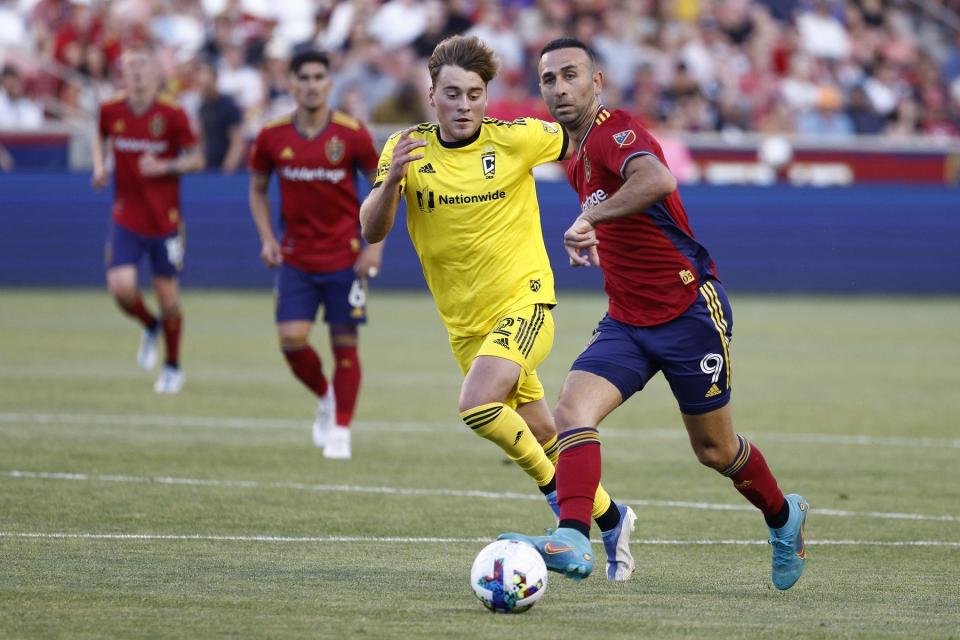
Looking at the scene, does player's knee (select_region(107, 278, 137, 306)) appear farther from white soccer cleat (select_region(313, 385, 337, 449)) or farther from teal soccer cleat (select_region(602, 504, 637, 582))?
teal soccer cleat (select_region(602, 504, 637, 582))

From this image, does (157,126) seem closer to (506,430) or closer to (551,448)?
(551,448)

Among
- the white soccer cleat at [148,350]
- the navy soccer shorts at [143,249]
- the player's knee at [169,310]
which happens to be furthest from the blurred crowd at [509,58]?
the player's knee at [169,310]

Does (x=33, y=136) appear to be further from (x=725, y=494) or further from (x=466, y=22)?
(x=725, y=494)

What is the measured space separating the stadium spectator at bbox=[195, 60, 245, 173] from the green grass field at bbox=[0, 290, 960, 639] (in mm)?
5316

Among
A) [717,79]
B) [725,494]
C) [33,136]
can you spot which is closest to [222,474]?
[725,494]

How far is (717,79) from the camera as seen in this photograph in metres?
27.0

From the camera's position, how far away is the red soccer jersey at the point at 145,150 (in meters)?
14.7

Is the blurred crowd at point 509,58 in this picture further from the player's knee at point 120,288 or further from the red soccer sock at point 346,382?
the red soccer sock at point 346,382

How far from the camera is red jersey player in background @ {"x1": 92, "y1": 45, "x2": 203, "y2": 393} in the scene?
14.6m

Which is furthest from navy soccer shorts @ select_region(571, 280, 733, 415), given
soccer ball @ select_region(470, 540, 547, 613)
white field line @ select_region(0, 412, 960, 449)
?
white field line @ select_region(0, 412, 960, 449)

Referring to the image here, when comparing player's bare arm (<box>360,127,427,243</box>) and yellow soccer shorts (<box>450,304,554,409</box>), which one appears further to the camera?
yellow soccer shorts (<box>450,304,554,409</box>)

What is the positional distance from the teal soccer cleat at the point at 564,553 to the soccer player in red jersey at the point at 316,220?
518 centimetres

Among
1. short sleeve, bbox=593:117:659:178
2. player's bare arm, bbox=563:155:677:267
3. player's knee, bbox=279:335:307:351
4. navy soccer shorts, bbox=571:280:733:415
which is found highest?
short sleeve, bbox=593:117:659:178

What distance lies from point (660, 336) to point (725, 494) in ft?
→ 10.2
